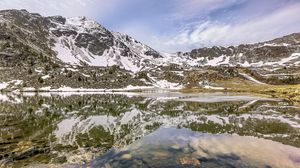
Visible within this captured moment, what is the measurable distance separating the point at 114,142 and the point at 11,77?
622 ft

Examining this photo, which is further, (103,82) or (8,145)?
(103,82)

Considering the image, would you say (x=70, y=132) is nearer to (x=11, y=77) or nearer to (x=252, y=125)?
(x=252, y=125)

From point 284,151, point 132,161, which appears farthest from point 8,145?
point 284,151

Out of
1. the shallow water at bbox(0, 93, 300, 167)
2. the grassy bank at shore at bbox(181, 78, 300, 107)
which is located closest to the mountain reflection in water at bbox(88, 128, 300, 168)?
the shallow water at bbox(0, 93, 300, 167)

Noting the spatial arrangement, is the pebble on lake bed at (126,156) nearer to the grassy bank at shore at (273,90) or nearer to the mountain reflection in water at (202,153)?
the mountain reflection in water at (202,153)

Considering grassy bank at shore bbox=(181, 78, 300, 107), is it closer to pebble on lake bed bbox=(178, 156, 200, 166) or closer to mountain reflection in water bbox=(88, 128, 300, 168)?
mountain reflection in water bbox=(88, 128, 300, 168)

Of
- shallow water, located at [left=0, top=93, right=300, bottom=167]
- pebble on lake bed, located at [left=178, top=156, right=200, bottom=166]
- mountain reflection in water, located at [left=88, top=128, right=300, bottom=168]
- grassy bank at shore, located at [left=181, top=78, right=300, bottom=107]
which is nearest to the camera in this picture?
pebble on lake bed, located at [left=178, top=156, right=200, bottom=166]

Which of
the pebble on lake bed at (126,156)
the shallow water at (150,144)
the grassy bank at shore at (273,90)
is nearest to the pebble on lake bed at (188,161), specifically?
the shallow water at (150,144)

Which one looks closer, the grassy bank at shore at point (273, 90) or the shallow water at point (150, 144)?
the shallow water at point (150, 144)

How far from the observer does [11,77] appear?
19712 centimetres

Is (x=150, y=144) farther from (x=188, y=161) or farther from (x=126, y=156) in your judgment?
(x=188, y=161)

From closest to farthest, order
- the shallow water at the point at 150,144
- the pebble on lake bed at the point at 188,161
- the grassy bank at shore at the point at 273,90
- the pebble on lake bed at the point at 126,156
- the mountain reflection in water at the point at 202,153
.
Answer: the pebble on lake bed at the point at 188,161
the mountain reflection in water at the point at 202,153
the shallow water at the point at 150,144
the pebble on lake bed at the point at 126,156
the grassy bank at shore at the point at 273,90

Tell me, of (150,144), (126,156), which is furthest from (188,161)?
(150,144)

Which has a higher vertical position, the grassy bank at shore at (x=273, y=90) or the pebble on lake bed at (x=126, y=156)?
the grassy bank at shore at (x=273, y=90)
